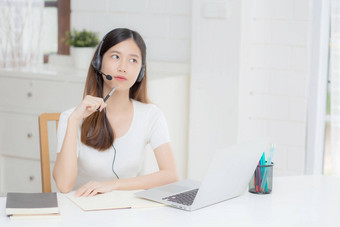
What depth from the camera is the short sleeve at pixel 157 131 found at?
2.24 metres

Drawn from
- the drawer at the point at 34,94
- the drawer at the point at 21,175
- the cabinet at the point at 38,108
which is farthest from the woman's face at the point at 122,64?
the drawer at the point at 21,175

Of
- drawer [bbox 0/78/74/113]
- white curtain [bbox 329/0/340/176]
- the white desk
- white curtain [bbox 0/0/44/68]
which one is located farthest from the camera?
white curtain [bbox 0/0/44/68]

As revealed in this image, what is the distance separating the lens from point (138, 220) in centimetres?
154

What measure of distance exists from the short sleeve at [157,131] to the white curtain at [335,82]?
1099mm

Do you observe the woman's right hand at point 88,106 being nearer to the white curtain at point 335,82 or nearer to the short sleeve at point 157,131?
the short sleeve at point 157,131

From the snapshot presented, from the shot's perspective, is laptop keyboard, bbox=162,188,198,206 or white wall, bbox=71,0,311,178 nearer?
laptop keyboard, bbox=162,188,198,206

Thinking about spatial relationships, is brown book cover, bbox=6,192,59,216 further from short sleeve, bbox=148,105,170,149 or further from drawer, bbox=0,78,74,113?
drawer, bbox=0,78,74,113

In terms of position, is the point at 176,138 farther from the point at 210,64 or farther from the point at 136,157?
the point at 136,157

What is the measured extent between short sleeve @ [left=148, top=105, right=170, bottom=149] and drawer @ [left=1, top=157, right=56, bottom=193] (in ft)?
3.56

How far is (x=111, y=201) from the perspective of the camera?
1700 mm

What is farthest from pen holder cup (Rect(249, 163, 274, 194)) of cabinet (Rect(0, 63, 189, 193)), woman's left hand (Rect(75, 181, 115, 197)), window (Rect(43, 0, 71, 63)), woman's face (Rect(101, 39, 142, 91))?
window (Rect(43, 0, 71, 63))

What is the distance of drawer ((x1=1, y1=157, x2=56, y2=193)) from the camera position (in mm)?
3141

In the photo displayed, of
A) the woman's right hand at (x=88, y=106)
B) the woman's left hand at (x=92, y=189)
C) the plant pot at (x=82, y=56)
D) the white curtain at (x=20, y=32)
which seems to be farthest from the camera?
the white curtain at (x=20, y=32)

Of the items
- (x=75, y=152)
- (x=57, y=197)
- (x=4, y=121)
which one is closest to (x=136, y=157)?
(x=75, y=152)
